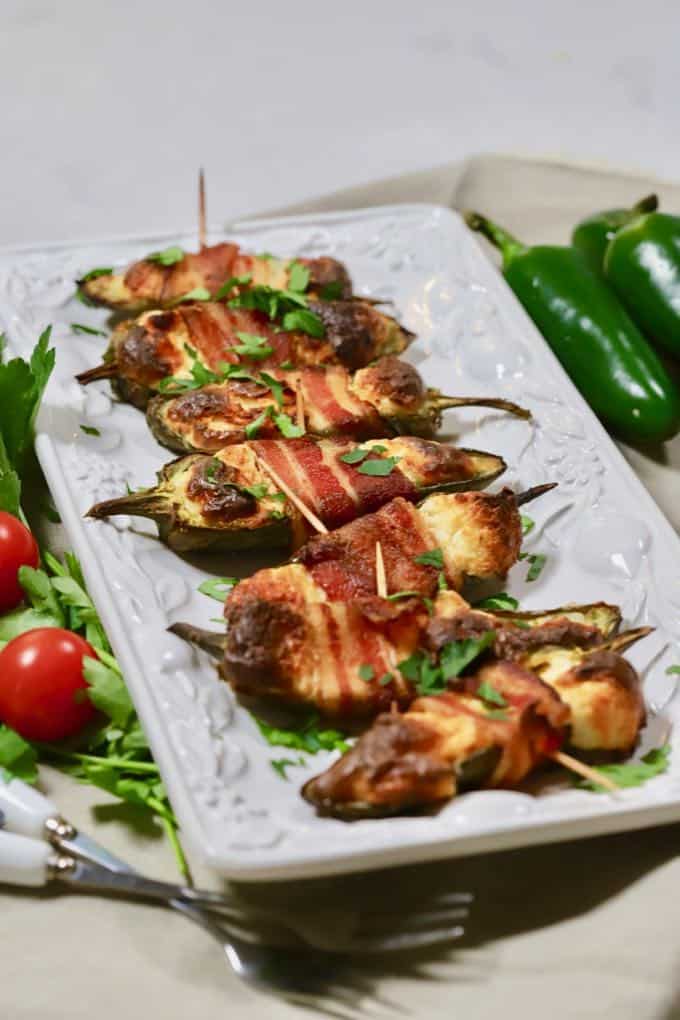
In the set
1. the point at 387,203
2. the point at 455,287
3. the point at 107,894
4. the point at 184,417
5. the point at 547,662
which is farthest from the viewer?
the point at 387,203

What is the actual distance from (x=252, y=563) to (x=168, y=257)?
1.79 m

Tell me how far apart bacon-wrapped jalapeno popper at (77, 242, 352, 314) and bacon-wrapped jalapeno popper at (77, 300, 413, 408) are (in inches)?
7.1

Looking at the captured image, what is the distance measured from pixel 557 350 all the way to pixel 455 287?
566 millimetres

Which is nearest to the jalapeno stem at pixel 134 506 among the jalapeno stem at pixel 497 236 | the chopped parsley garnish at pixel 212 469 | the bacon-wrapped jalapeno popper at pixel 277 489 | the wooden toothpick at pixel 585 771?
the bacon-wrapped jalapeno popper at pixel 277 489

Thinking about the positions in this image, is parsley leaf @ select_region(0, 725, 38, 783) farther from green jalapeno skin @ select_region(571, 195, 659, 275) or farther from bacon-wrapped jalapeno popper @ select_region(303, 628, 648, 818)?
green jalapeno skin @ select_region(571, 195, 659, 275)

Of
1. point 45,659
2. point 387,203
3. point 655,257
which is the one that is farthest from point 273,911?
point 387,203

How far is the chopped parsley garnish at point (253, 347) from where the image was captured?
5453 millimetres

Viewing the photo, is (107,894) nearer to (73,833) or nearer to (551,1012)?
(73,833)

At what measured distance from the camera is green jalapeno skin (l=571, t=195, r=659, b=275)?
22.7 ft

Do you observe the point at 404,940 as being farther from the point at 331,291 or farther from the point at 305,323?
the point at 331,291

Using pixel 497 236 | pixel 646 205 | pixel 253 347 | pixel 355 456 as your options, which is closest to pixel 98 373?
pixel 253 347

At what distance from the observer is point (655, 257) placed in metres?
6.44

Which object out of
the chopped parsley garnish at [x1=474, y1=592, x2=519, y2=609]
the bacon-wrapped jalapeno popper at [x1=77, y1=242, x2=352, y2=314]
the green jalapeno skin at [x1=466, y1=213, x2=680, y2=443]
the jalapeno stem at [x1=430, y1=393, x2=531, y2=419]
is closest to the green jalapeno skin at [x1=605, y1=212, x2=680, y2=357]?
the green jalapeno skin at [x1=466, y1=213, x2=680, y2=443]

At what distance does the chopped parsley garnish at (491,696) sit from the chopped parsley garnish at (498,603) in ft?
2.40
